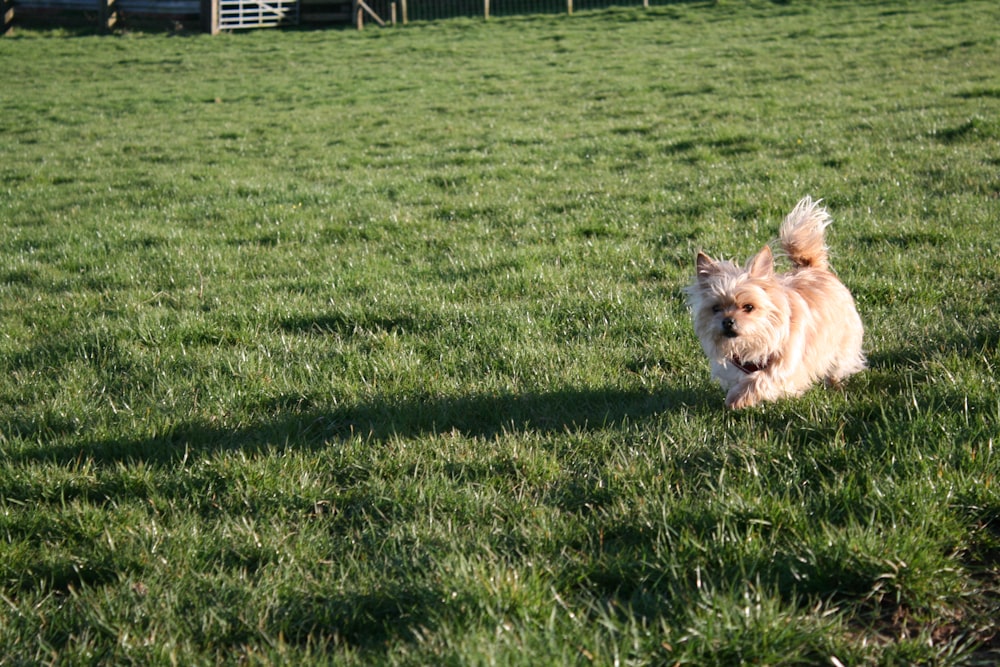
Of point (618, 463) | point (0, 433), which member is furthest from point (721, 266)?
point (0, 433)

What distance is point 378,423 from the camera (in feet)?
15.4

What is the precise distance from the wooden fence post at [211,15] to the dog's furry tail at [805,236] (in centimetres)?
3091

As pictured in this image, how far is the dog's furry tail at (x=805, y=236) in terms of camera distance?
5.29 meters

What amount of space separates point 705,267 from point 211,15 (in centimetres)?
3170

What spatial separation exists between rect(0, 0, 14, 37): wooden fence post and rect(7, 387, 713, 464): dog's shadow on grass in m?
34.9

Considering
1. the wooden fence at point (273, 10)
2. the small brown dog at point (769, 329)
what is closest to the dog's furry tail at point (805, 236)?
the small brown dog at point (769, 329)

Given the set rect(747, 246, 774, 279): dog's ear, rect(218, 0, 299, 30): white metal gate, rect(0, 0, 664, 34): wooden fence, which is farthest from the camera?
rect(0, 0, 664, 34): wooden fence

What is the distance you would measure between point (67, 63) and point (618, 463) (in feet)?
93.4

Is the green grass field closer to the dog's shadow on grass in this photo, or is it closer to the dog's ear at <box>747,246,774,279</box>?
the dog's shadow on grass

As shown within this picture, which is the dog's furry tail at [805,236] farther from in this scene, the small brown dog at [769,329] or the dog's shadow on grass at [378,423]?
the dog's shadow on grass at [378,423]

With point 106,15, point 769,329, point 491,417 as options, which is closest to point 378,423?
point 491,417

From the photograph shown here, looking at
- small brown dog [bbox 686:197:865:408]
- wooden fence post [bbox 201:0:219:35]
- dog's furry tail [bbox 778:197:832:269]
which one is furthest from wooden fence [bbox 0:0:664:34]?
small brown dog [bbox 686:197:865:408]

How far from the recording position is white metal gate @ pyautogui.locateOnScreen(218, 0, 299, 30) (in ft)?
107

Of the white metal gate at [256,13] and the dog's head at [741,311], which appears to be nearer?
the dog's head at [741,311]
